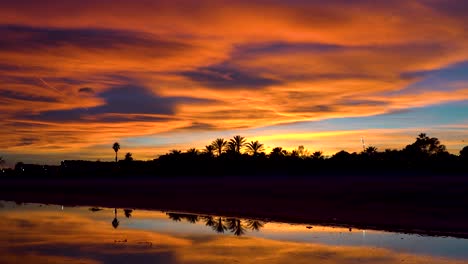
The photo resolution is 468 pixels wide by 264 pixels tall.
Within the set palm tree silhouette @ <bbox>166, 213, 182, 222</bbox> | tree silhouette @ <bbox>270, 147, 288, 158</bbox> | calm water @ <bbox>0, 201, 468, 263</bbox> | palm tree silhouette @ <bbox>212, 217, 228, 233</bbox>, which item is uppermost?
tree silhouette @ <bbox>270, 147, 288, 158</bbox>

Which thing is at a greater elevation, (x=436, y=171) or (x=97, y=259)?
(x=436, y=171)

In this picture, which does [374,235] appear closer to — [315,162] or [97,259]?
[97,259]

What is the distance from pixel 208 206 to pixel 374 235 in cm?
1476

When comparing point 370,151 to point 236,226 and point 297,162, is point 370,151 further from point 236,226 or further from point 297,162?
point 236,226

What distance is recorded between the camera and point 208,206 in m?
32.0

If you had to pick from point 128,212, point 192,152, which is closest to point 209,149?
point 192,152

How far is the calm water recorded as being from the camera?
14555 millimetres

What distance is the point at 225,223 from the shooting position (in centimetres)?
2309

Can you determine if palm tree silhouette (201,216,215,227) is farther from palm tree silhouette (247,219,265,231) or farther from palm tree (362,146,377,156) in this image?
palm tree (362,146,377,156)

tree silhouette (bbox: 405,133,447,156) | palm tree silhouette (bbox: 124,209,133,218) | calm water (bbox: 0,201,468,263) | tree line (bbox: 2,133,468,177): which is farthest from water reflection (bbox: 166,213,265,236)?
tree silhouette (bbox: 405,133,447,156)

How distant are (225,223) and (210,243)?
5675 millimetres

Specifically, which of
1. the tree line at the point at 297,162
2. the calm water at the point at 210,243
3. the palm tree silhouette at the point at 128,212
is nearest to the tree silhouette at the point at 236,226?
the calm water at the point at 210,243

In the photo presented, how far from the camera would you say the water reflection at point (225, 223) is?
21.0m

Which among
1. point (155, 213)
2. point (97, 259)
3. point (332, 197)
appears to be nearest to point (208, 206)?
point (155, 213)
